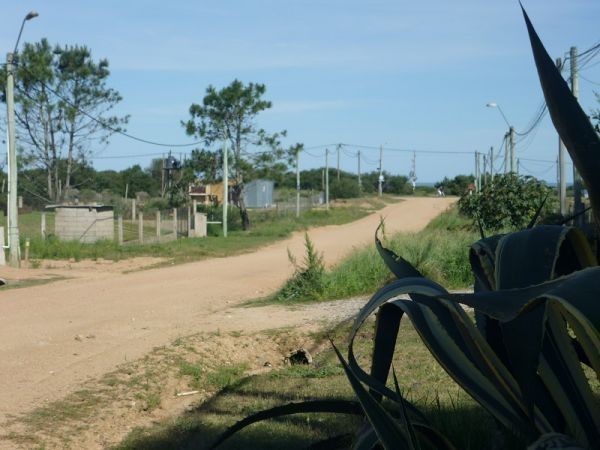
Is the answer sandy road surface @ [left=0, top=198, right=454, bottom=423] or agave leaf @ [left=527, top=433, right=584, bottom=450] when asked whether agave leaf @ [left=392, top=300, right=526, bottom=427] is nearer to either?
agave leaf @ [left=527, top=433, right=584, bottom=450]

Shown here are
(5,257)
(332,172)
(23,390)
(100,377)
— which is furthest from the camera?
(332,172)

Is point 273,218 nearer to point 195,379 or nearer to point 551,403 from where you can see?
point 195,379

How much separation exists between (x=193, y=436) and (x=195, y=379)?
222 cm

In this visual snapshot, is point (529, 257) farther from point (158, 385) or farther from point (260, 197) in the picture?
point (260, 197)

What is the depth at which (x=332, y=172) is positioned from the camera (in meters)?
102

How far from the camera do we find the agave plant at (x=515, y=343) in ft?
8.79

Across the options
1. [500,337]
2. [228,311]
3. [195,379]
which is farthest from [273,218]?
[500,337]

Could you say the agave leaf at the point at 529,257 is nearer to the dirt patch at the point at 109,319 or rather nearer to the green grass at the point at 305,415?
the green grass at the point at 305,415

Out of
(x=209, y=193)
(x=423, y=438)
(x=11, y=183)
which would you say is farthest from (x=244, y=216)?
(x=423, y=438)

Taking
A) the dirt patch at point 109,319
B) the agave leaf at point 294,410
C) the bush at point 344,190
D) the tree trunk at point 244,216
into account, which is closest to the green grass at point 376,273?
the dirt patch at point 109,319

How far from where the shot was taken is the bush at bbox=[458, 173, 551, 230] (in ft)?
80.6

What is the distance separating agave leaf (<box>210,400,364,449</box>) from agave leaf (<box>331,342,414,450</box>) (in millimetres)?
432

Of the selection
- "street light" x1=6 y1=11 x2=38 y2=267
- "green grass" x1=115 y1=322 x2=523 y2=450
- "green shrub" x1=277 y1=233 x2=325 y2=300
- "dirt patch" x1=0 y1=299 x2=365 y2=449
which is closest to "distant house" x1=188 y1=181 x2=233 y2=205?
"street light" x1=6 y1=11 x2=38 y2=267

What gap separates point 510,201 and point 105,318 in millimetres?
16018
